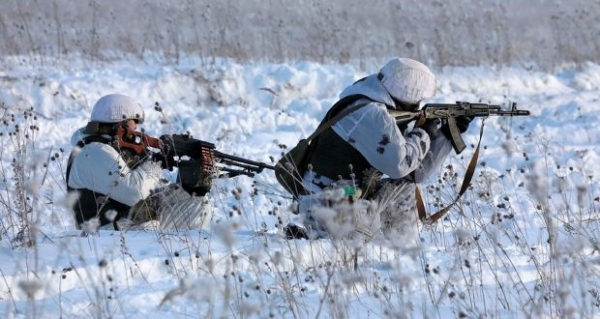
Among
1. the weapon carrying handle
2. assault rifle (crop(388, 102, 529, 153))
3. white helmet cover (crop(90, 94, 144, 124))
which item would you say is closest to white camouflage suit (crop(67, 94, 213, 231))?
white helmet cover (crop(90, 94, 144, 124))

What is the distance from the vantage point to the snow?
3.72 metres

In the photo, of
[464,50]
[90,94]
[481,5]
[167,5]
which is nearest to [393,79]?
[90,94]

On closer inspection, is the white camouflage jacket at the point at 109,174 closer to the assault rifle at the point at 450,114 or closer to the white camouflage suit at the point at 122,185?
the white camouflage suit at the point at 122,185

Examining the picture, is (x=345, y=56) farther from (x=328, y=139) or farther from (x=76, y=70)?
(x=328, y=139)

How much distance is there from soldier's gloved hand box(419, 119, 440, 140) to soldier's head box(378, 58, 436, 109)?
0.55 feet

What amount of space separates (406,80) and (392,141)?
0.38 metres

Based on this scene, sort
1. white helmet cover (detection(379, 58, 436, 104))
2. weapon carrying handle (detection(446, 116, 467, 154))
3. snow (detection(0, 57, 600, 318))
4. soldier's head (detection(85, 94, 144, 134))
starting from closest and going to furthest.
Result: snow (detection(0, 57, 600, 318)), white helmet cover (detection(379, 58, 436, 104)), weapon carrying handle (detection(446, 116, 467, 154)), soldier's head (detection(85, 94, 144, 134))

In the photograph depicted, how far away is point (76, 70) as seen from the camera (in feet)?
32.6

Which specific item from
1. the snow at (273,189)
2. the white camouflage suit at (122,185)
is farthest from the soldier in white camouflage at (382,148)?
the white camouflage suit at (122,185)

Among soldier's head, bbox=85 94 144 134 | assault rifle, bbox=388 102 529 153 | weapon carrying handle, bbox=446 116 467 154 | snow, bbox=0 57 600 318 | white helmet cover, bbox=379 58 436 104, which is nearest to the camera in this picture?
snow, bbox=0 57 600 318

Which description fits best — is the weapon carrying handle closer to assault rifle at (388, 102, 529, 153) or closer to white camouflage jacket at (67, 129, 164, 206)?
assault rifle at (388, 102, 529, 153)

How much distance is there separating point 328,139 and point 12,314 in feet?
7.06

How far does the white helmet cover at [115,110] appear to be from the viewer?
211 inches

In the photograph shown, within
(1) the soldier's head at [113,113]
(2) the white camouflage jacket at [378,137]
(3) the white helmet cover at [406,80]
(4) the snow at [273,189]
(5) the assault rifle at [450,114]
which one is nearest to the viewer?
(4) the snow at [273,189]
